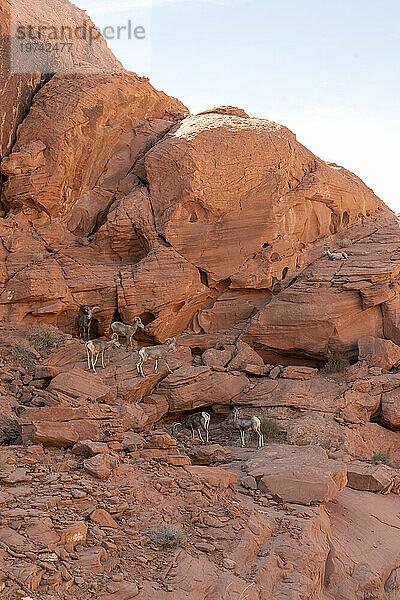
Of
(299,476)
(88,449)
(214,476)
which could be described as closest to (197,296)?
(299,476)

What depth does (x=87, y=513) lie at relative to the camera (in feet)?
26.1

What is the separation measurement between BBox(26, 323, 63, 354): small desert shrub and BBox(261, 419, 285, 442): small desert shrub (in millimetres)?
6586

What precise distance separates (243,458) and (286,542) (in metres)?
3.98

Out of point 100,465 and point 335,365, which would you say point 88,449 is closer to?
point 100,465

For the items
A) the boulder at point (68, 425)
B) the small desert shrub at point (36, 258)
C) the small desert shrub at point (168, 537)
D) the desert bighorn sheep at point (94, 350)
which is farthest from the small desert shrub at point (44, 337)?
the small desert shrub at point (168, 537)

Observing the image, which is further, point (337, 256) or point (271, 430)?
point (337, 256)

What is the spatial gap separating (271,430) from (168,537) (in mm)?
7841

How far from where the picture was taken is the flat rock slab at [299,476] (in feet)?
33.1

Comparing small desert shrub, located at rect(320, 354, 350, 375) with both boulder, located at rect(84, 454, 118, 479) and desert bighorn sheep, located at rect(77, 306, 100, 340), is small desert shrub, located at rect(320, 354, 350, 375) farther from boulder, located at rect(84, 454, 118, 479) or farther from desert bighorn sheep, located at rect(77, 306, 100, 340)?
boulder, located at rect(84, 454, 118, 479)

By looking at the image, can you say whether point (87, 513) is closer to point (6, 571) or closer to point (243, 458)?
point (6, 571)

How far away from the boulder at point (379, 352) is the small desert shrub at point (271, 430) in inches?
154

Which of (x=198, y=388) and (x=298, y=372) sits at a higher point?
(x=298, y=372)

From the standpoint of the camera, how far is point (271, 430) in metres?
15.2

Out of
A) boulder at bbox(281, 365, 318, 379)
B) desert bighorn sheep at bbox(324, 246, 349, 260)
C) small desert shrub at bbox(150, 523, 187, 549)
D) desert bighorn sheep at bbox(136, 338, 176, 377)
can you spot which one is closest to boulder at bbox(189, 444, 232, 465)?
desert bighorn sheep at bbox(136, 338, 176, 377)
